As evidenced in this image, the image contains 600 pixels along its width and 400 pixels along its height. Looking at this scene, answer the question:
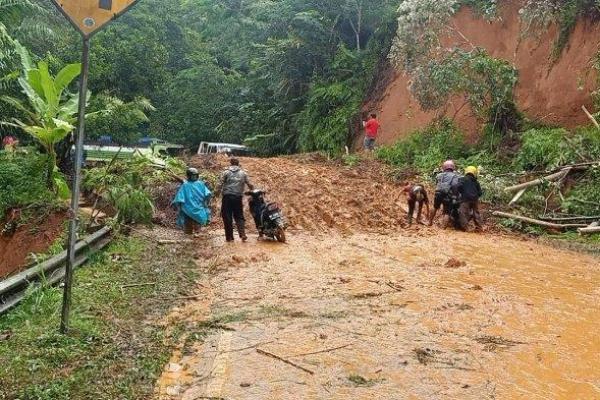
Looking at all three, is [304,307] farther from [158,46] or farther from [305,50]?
[158,46]

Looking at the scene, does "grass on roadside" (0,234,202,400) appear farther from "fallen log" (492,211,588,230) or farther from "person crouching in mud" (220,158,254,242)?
"fallen log" (492,211,588,230)

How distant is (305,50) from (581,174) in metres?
17.7

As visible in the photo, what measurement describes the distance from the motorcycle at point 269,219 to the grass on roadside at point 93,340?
3.50 meters

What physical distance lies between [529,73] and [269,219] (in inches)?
484

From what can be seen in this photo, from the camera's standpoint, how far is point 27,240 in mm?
11945

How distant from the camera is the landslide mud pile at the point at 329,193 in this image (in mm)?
13820

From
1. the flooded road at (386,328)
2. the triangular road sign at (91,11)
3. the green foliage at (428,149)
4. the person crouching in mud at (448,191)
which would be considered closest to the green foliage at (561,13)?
the green foliage at (428,149)

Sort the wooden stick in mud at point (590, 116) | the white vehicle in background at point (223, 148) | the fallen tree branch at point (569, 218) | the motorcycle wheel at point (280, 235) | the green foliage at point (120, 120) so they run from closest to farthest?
the motorcycle wheel at point (280, 235), the fallen tree branch at point (569, 218), the wooden stick in mud at point (590, 116), the green foliage at point (120, 120), the white vehicle in background at point (223, 148)

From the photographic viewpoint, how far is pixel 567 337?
6.19 m

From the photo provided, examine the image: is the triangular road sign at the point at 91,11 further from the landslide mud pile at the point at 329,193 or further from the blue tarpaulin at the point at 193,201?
the landslide mud pile at the point at 329,193

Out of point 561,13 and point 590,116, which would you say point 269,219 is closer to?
point 590,116

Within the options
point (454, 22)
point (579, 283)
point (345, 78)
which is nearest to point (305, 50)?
point (345, 78)

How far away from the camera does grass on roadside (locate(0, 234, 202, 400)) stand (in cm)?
450

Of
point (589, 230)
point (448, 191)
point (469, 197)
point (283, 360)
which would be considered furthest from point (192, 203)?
point (589, 230)
